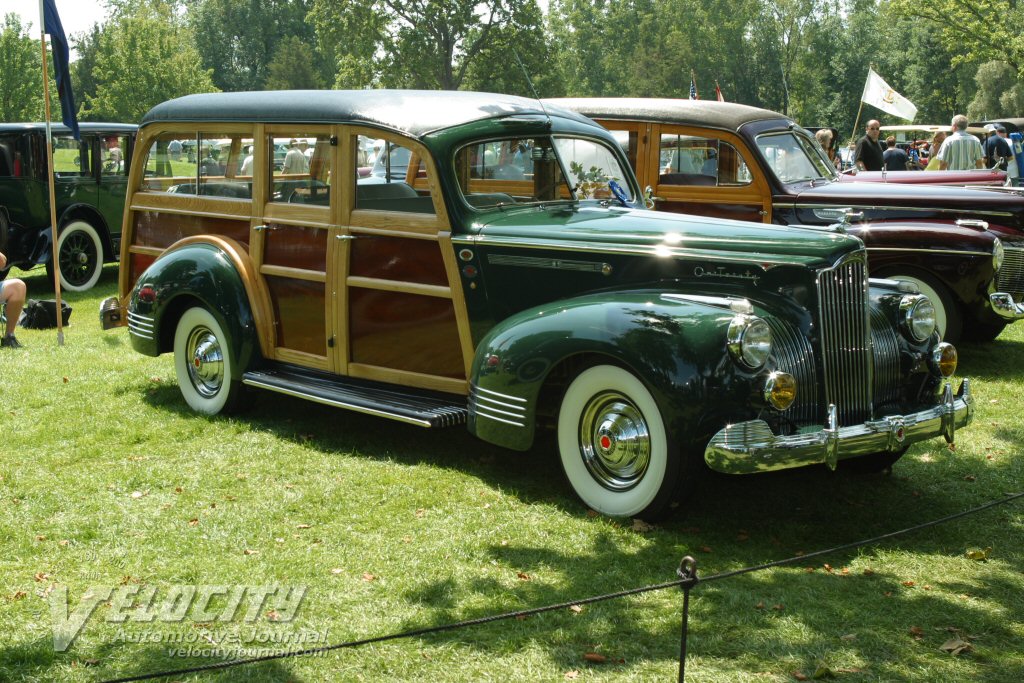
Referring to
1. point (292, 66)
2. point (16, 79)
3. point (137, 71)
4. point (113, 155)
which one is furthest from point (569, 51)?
point (113, 155)

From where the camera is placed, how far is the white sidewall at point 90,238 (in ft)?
45.5

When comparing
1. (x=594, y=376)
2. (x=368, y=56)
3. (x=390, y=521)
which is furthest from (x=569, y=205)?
(x=368, y=56)

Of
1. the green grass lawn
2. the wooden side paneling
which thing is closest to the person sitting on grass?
the green grass lawn

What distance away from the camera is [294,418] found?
7.43 meters

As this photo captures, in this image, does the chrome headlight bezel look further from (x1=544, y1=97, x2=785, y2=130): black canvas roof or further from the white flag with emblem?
the white flag with emblem

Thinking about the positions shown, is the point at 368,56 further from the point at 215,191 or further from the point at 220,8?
the point at 215,191

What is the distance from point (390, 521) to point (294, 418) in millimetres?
2254

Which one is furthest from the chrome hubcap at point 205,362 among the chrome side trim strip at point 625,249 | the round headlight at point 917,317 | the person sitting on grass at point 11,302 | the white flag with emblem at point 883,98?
the white flag with emblem at point 883,98

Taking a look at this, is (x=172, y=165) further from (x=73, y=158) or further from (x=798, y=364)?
(x=73, y=158)

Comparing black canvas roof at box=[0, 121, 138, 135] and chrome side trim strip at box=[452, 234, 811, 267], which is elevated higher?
black canvas roof at box=[0, 121, 138, 135]

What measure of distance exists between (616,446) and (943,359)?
1.82 metres

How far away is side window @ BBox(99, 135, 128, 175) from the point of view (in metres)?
14.5

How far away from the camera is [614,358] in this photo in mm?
5215

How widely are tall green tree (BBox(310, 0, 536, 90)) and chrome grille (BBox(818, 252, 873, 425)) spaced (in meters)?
46.3
